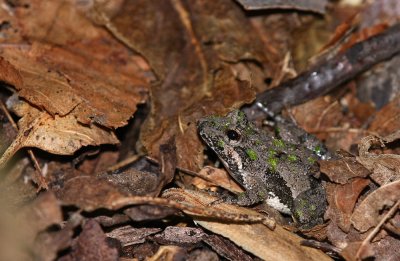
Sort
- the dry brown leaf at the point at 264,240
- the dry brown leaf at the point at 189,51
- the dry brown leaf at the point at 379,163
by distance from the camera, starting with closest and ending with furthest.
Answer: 1. the dry brown leaf at the point at 264,240
2. the dry brown leaf at the point at 379,163
3. the dry brown leaf at the point at 189,51

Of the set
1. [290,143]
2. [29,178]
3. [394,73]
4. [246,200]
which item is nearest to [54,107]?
[29,178]

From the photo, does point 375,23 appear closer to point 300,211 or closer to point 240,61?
point 240,61

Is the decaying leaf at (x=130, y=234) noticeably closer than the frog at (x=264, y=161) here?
Yes

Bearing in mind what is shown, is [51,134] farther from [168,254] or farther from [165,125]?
[168,254]

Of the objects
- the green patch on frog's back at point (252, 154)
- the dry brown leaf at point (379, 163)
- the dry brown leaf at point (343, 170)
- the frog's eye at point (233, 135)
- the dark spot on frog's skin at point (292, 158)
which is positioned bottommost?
the green patch on frog's back at point (252, 154)

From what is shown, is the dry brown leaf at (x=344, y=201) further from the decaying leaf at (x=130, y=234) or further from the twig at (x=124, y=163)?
the twig at (x=124, y=163)

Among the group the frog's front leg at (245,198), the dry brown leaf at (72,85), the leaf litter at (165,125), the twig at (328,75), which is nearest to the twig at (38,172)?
the leaf litter at (165,125)

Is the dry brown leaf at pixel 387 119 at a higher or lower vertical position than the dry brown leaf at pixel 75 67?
lower
